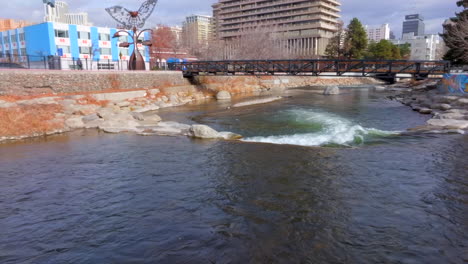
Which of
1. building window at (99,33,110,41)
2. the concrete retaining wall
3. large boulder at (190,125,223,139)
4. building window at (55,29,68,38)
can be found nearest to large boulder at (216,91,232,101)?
large boulder at (190,125,223,139)

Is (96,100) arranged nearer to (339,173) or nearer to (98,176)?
(98,176)

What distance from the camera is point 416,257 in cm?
662

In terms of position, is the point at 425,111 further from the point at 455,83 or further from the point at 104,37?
the point at 104,37

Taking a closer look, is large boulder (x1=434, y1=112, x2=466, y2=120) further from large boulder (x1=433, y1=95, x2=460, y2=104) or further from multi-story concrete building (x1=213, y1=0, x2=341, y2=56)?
multi-story concrete building (x1=213, y1=0, x2=341, y2=56)

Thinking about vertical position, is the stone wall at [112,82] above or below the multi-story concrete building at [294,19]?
below

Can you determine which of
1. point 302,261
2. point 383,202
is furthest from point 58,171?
point 383,202

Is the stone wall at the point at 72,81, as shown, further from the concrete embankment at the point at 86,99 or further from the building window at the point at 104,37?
the building window at the point at 104,37

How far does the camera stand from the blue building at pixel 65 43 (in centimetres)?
6162

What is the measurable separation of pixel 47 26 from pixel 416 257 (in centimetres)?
7154

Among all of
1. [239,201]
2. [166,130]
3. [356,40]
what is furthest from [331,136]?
[356,40]

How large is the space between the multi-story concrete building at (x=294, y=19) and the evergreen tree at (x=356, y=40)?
124 ft

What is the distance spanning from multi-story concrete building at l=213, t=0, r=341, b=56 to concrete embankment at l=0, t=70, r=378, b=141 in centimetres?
9005

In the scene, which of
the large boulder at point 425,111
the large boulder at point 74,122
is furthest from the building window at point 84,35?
the large boulder at point 425,111

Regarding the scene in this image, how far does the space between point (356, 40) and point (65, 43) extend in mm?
67689
